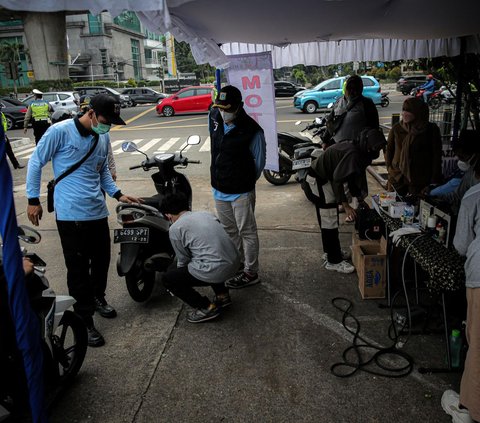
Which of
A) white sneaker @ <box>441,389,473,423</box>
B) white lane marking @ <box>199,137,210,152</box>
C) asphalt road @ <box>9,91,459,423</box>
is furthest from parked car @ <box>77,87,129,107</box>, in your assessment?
white sneaker @ <box>441,389,473,423</box>

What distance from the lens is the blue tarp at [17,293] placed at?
4.94ft

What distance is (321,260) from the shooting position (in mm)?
4953

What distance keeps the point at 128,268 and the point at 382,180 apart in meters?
5.94

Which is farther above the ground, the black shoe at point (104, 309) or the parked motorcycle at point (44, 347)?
the parked motorcycle at point (44, 347)

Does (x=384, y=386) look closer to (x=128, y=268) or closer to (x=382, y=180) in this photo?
(x=128, y=268)

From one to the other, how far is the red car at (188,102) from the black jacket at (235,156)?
19347 millimetres

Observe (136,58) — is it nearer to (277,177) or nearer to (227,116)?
(277,177)

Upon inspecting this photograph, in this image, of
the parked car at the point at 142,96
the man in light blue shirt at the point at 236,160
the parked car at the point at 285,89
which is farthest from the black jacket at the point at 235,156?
the parked car at the point at 142,96

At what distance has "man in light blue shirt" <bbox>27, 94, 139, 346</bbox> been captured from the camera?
129 inches

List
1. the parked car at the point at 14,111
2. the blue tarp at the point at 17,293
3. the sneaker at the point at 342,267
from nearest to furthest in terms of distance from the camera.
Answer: the blue tarp at the point at 17,293 < the sneaker at the point at 342,267 < the parked car at the point at 14,111

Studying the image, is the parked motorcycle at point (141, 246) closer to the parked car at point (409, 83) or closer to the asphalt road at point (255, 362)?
the asphalt road at point (255, 362)

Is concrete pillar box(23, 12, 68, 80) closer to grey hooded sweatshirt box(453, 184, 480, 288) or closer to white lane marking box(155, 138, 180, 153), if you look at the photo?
white lane marking box(155, 138, 180, 153)

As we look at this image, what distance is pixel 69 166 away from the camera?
3361 mm

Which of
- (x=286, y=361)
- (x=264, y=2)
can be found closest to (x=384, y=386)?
(x=286, y=361)
